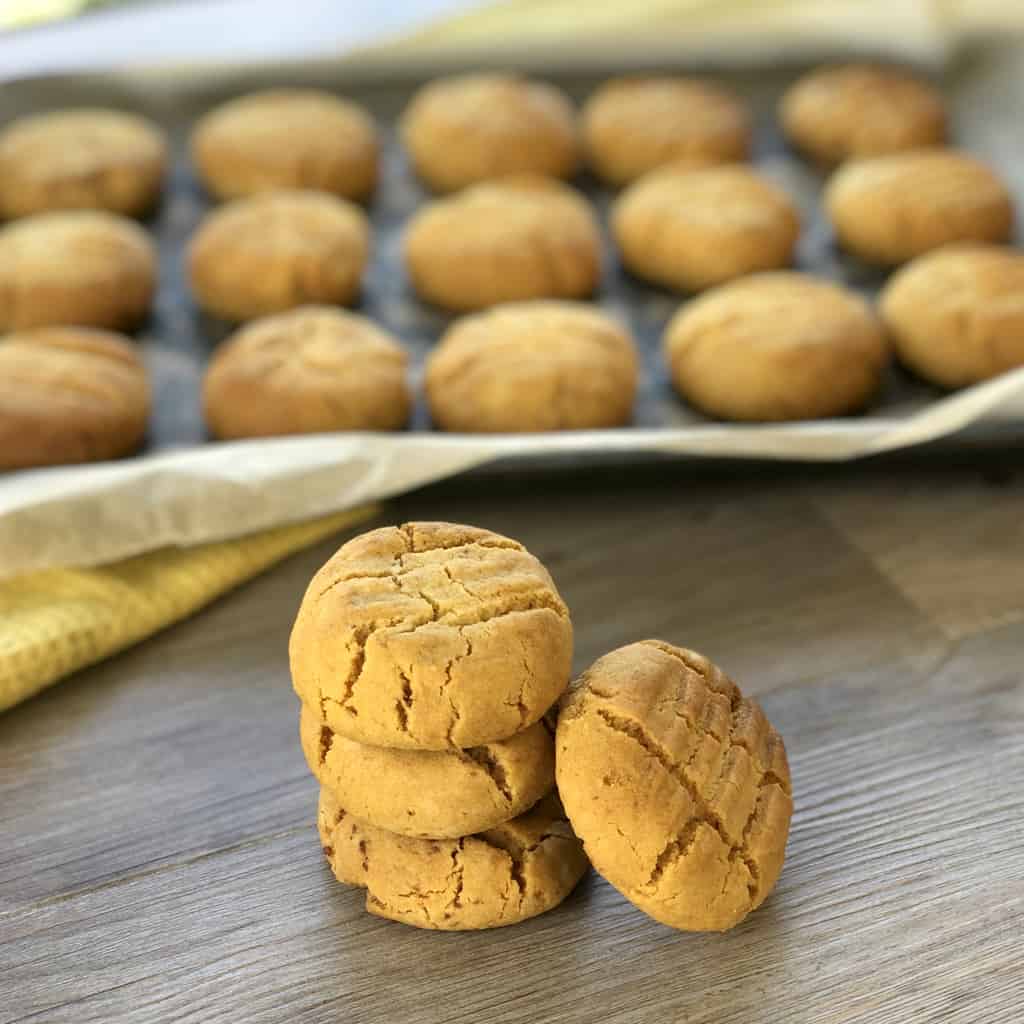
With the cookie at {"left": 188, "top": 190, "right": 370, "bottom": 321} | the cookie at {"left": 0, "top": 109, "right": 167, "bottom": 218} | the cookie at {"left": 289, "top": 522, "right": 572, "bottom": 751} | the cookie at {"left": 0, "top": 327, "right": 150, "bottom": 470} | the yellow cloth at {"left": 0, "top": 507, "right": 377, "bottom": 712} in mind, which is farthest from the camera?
the cookie at {"left": 0, "top": 109, "right": 167, "bottom": 218}

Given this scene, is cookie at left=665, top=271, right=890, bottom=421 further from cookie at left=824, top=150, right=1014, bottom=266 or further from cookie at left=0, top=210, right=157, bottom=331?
cookie at left=0, top=210, right=157, bottom=331

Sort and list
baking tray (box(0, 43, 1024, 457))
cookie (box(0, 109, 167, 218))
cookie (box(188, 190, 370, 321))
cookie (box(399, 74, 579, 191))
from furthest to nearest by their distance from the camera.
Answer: cookie (box(399, 74, 579, 191)), cookie (box(0, 109, 167, 218)), cookie (box(188, 190, 370, 321)), baking tray (box(0, 43, 1024, 457))

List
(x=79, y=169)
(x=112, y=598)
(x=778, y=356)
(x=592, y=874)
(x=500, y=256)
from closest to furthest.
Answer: (x=592, y=874) < (x=112, y=598) < (x=778, y=356) < (x=500, y=256) < (x=79, y=169)

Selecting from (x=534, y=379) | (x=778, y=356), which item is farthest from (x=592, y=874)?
(x=778, y=356)

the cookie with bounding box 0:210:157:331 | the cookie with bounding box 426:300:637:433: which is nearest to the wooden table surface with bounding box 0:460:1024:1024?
the cookie with bounding box 426:300:637:433

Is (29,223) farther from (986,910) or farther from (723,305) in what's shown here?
(986,910)

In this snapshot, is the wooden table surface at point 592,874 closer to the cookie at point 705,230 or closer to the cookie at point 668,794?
the cookie at point 668,794

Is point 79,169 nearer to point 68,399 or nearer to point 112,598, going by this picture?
point 68,399
